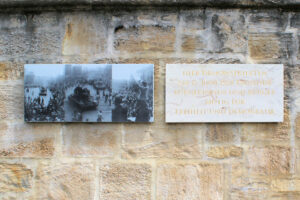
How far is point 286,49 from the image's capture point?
214 cm

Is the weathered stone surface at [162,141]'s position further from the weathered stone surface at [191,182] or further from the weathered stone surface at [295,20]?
the weathered stone surface at [295,20]

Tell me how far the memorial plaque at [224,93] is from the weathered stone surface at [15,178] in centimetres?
116

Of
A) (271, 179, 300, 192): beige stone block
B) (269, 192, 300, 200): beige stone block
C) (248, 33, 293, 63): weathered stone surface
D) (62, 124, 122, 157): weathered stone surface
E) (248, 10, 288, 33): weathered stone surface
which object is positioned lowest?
(269, 192, 300, 200): beige stone block

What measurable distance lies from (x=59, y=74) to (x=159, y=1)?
0.93 metres

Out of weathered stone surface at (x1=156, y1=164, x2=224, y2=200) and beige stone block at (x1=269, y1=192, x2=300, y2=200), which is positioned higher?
weathered stone surface at (x1=156, y1=164, x2=224, y2=200)

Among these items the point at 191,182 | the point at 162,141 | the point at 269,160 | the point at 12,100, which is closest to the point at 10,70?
the point at 12,100

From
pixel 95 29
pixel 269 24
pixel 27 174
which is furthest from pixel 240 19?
pixel 27 174

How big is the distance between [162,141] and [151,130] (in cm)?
12

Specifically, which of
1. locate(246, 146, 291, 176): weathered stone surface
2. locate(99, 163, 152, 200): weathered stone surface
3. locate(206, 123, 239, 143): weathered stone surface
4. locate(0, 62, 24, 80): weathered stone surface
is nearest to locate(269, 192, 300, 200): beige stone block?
locate(246, 146, 291, 176): weathered stone surface

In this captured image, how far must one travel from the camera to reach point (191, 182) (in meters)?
2.11

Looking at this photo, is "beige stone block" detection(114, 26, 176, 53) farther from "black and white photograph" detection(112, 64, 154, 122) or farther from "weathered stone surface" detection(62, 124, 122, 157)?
"weathered stone surface" detection(62, 124, 122, 157)

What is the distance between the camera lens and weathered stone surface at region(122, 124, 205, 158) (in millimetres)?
2125

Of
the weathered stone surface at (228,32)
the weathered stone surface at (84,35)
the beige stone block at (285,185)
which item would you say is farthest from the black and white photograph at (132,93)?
the beige stone block at (285,185)

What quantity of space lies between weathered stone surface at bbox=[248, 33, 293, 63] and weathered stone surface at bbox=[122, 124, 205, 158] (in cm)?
70
